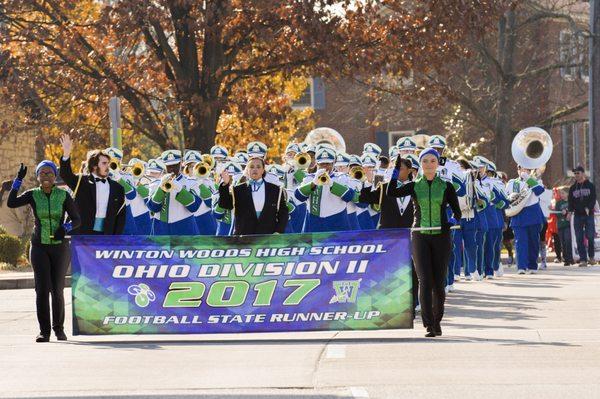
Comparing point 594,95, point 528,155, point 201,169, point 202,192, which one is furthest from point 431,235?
point 594,95

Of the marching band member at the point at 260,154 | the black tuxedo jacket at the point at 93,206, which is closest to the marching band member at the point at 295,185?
the marching band member at the point at 260,154

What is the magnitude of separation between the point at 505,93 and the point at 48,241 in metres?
25.4

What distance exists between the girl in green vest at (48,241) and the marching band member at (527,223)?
12.3 meters

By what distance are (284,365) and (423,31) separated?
1675 cm

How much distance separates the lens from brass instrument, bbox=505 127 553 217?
2648 cm

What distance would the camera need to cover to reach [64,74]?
28969 mm

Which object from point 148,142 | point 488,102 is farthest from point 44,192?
point 148,142

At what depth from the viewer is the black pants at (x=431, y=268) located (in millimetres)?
15109

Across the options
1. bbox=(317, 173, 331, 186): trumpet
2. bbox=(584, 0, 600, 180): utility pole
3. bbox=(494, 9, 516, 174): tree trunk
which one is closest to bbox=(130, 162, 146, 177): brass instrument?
bbox=(317, 173, 331, 186): trumpet

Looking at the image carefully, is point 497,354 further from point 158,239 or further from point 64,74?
point 64,74

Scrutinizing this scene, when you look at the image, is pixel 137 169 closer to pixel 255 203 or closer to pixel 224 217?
pixel 224 217

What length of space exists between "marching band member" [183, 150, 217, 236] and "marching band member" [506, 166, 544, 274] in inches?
259

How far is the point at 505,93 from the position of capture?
3962cm

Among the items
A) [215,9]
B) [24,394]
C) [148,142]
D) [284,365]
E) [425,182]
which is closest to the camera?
[24,394]
